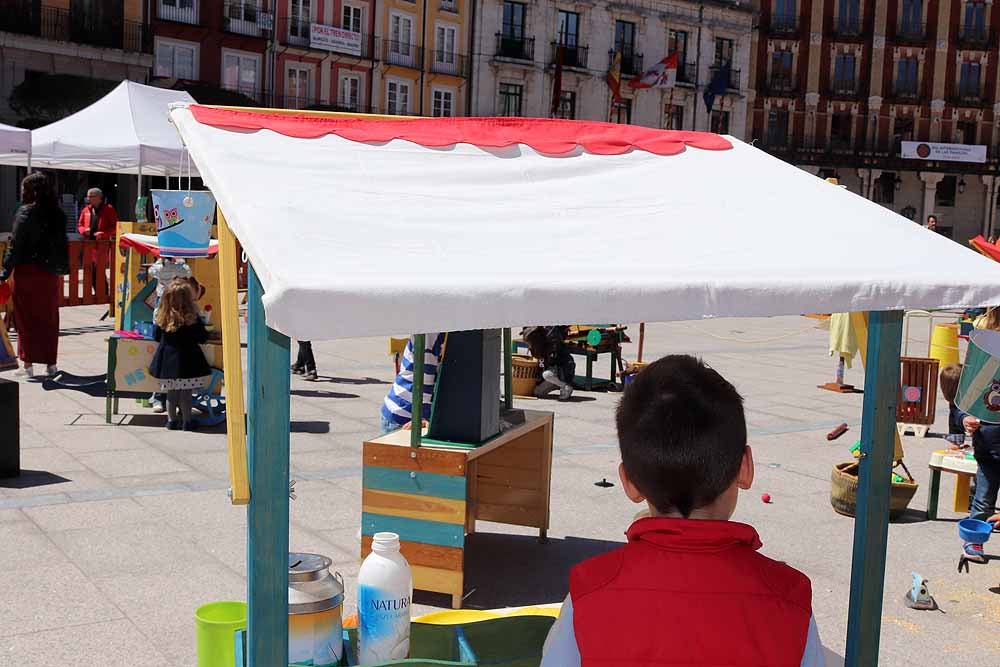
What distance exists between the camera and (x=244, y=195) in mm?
2393

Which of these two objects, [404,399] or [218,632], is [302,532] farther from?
[218,632]

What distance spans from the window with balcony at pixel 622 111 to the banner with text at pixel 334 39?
12.0 m

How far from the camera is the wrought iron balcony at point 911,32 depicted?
52.2 m

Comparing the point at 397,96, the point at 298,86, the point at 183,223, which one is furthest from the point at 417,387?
the point at 397,96

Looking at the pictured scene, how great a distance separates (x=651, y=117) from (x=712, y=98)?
8.99 feet

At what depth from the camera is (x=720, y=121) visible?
4822cm

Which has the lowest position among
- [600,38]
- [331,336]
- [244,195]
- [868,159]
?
[331,336]

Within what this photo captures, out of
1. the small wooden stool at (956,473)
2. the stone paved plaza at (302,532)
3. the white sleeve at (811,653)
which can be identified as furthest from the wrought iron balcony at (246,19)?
the white sleeve at (811,653)

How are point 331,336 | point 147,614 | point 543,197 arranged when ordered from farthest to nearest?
point 147,614
point 543,197
point 331,336

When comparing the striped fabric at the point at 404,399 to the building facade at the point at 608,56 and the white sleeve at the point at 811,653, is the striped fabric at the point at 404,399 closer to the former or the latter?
the white sleeve at the point at 811,653

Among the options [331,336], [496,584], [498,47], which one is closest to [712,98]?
[498,47]

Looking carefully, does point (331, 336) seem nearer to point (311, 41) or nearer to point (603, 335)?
point (603, 335)

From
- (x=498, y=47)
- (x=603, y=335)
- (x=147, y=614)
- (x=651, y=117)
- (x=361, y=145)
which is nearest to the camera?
(x=361, y=145)

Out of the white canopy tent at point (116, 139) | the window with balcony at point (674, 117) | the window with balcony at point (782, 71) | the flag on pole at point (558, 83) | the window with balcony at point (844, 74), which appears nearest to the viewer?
the white canopy tent at point (116, 139)
